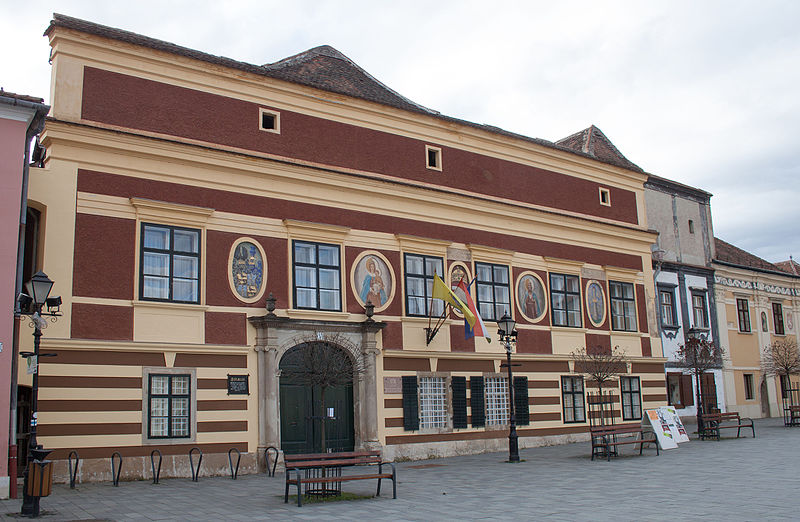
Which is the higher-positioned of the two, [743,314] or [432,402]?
[743,314]

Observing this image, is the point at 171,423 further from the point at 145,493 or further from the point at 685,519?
the point at 685,519

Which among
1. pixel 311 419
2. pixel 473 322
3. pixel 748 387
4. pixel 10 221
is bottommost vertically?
pixel 311 419

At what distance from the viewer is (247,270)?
19.3 m

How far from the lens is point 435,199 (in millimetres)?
23312

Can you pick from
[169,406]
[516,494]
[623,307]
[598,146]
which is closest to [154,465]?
[169,406]

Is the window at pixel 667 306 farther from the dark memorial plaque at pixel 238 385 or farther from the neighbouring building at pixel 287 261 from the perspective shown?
the dark memorial plaque at pixel 238 385

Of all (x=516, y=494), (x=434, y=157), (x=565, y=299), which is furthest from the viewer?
(x=565, y=299)

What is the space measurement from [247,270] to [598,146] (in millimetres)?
17542

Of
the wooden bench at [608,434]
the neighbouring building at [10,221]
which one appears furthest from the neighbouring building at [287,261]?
the wooden bench at [608,434]

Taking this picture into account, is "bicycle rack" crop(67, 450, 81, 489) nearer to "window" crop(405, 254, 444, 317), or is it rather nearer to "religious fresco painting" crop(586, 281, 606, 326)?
A: "window" crop(405, 254, 444, 317)

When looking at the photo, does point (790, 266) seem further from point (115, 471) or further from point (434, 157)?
point (115, 471)

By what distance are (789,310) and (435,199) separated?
24.8m

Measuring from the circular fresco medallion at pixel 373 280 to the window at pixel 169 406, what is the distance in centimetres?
545

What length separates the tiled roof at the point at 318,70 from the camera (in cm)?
1828
